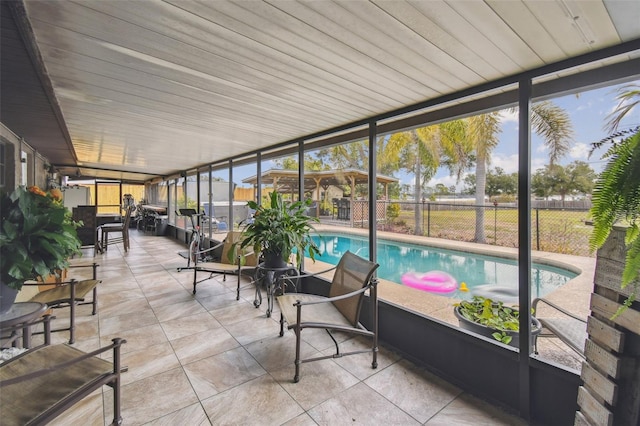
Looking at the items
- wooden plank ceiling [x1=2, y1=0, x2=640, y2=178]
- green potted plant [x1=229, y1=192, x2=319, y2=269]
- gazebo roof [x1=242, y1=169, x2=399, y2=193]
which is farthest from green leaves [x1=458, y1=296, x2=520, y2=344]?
gazebo roof [x1=242, y1=169, x2=399, y2=193]

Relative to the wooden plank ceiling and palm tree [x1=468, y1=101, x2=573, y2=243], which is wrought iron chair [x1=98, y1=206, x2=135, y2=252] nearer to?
the wooden plank ceiling

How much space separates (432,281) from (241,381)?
17.6ft

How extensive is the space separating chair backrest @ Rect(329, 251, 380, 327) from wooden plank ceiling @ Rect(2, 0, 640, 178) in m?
1.46

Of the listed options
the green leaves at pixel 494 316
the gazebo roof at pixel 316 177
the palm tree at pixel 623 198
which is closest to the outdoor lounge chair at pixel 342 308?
the green leaves at pixel 494 316

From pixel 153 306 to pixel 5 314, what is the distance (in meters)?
2.01

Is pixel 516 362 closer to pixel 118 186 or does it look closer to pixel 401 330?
pixel 401 330

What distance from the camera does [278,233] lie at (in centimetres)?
322

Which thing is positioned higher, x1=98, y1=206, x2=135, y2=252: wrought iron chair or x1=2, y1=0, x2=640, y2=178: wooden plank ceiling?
x1=2, y1=0, x2=640, y2=178: wooden plank ceiling

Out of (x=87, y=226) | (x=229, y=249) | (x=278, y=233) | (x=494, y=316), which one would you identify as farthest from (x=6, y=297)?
(x=87, y=226)

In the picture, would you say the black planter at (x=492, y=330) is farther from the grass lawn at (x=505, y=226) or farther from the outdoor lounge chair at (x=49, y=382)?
the outdoor lounge chair at (x=49, y=382)

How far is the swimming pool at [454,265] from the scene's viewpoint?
588 cm

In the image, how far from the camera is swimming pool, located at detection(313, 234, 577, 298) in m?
5.88

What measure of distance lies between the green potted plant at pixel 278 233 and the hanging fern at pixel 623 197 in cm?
247

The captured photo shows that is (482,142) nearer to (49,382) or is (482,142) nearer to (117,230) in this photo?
Answer: (49,382)
